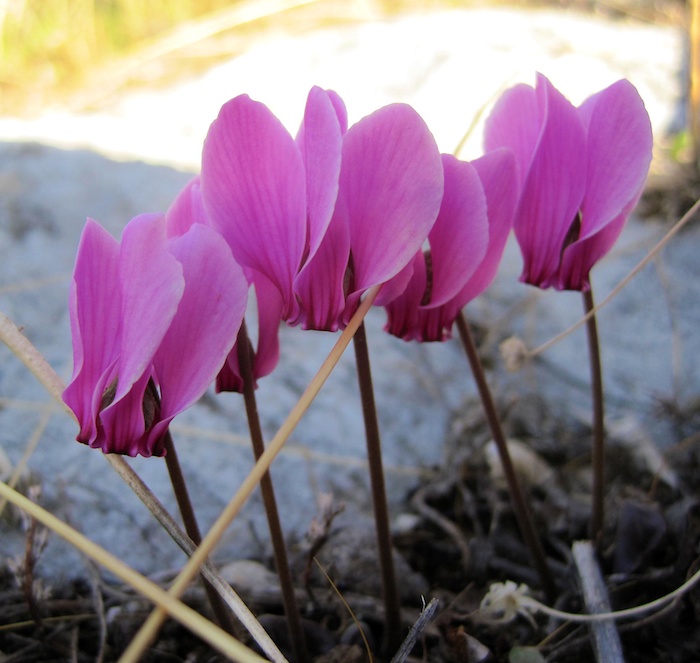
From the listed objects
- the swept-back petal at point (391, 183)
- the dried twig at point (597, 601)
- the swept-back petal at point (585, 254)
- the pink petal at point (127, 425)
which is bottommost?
the dried twig at point (597, 601)

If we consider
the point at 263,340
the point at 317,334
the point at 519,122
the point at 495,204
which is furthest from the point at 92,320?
the point at 317,334

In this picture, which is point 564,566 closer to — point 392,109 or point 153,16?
point 392,109

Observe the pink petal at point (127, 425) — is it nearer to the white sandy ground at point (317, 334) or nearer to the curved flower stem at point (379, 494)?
the curved flower stem at point (379, 494)

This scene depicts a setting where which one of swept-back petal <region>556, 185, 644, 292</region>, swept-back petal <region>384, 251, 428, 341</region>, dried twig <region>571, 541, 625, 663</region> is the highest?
swept-back petal <region>556, 185, 644, 292</region>

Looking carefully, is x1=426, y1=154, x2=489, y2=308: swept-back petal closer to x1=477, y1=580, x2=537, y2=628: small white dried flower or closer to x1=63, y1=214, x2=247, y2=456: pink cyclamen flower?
x1=63, y1=214, x2=247, y2=456: pink cyclamen flower

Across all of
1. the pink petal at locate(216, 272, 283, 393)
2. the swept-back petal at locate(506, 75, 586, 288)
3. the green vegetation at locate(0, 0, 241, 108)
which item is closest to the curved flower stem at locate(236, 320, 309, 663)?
the pink petal at locate(216, 272, 283, 393)

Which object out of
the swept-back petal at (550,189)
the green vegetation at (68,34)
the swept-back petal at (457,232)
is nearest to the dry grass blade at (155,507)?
the swept-back petal at (457,232)

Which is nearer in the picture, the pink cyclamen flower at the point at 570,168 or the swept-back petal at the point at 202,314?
the swept-back petal at the point at 202,314
